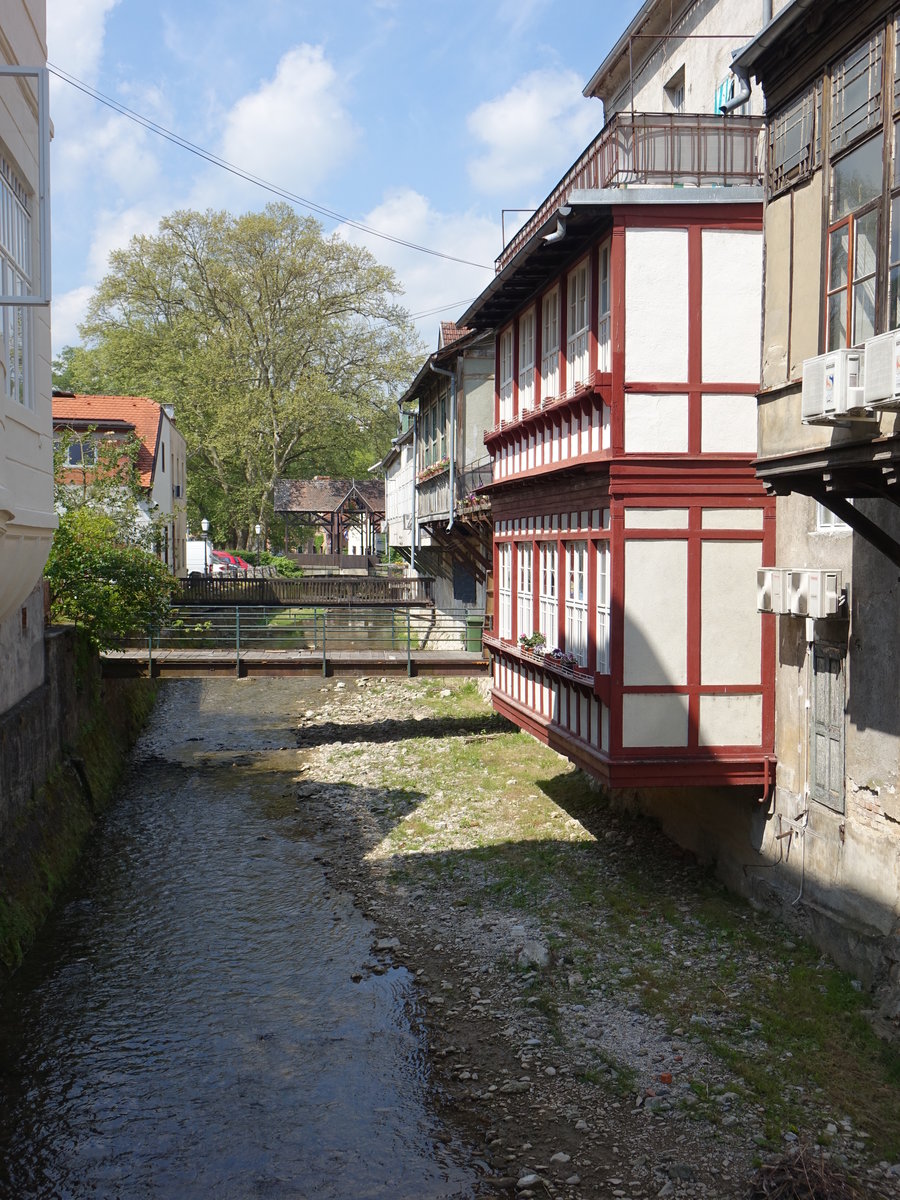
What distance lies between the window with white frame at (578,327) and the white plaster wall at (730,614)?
9.19ft

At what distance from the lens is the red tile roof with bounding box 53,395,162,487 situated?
107 ft

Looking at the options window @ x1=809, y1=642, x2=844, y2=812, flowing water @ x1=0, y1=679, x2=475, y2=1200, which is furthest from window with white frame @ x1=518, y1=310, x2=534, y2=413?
flowing water @ x1=0, y1=679, x2=475, y2=1200

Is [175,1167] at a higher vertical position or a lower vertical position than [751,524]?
lower

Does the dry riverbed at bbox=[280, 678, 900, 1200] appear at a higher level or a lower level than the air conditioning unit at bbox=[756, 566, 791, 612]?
lower

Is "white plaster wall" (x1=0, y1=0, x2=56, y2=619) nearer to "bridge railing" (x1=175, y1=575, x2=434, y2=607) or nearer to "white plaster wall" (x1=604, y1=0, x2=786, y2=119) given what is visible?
"white plaster wall" (x1=604, y1=0, x2=786, y2=119)

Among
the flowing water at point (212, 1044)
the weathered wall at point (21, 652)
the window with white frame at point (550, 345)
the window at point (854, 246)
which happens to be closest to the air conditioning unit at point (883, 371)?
the window at point (854, 246)

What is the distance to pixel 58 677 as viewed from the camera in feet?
58.0

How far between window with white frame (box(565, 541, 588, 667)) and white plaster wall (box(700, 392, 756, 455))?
6.79ft

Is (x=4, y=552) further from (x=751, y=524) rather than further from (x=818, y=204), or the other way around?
(x=751, y=524)

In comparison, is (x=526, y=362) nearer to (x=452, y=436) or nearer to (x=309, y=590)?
(x=452, y=436)

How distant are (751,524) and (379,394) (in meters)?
39.4

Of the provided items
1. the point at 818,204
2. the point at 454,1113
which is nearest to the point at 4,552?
the point at 454,1113

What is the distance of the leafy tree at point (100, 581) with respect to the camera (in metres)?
19.9

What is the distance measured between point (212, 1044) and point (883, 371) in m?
8.59
